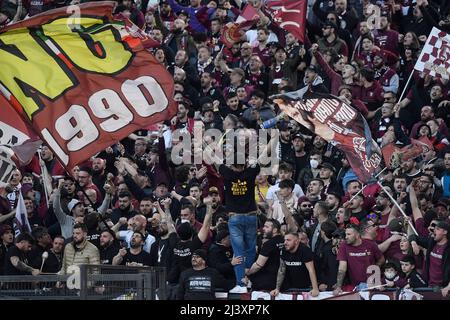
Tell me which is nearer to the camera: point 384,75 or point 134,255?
point 134,255

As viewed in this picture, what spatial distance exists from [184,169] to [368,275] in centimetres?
482

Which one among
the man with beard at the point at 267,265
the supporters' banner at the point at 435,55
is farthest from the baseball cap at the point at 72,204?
the supporters' banner at the point at 435,55

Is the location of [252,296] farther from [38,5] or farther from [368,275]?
[38,5]

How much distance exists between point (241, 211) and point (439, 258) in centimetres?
253

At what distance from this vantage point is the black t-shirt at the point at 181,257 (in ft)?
60.7

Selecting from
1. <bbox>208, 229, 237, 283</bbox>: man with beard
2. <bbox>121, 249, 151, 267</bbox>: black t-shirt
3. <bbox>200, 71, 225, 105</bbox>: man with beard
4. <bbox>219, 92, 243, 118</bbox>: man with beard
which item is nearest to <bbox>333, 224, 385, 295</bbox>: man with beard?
<bbox>208, 229, 237, 283</bbox>: man with beard

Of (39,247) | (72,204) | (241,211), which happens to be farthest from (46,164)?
(241,211)

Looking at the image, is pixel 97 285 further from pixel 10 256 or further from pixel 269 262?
pixel 10 256

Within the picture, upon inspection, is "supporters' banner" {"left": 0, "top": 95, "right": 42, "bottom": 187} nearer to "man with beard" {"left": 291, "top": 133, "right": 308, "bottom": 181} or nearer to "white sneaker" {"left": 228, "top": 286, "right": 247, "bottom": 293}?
"white sneaker" {"left": 228, "top": 286, "right": 247, "bottom": 293}

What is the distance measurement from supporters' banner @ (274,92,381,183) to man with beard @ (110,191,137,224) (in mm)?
2602

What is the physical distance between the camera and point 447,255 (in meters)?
17.6

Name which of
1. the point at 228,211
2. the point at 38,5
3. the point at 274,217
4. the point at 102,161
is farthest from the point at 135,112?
the point at 38,5

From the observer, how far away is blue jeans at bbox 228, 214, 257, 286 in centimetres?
1852

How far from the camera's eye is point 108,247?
20016mm
